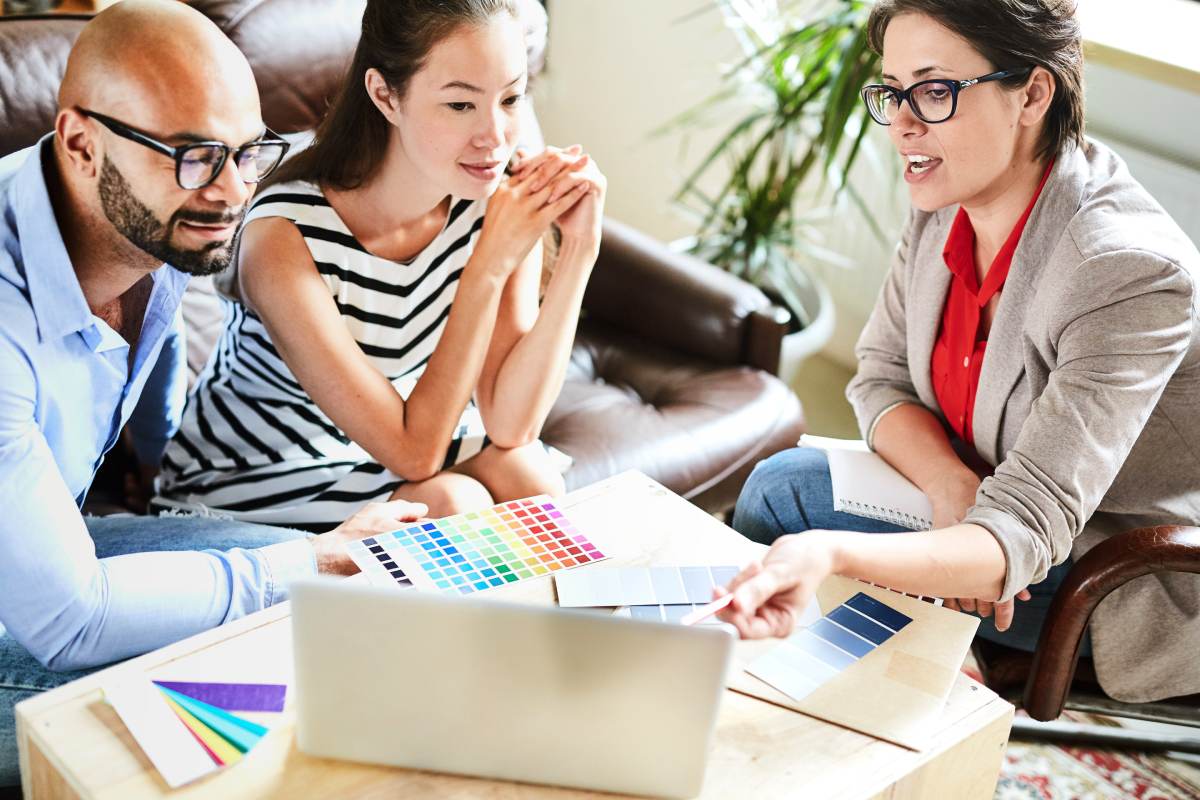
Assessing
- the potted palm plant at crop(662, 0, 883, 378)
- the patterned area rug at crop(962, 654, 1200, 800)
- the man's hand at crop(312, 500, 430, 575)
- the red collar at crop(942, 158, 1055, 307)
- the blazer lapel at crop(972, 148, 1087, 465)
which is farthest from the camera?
the potted palm plant at crop(662, 0, 883, 378)

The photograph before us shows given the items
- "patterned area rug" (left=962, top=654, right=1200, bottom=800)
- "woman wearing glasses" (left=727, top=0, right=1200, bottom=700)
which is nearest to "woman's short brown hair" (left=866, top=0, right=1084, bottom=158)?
"woman wearing glasses" (left=727, top=0, right=1200, bottom=700)

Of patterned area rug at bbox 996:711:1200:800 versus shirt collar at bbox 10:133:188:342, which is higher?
shirt collar at bbox 10:133:188:342

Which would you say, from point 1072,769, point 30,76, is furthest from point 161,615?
point 1072,769

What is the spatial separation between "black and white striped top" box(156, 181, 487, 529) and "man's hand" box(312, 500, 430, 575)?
330 mm

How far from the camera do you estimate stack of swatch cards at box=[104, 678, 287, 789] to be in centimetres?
104

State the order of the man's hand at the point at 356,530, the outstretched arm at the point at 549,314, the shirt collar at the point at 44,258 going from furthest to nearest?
the outstretched arm at the point at 549,314 → the man's hand at the point at 356,530 → the shirt collar at the point at 44,258

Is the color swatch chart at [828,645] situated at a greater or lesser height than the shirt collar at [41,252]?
lesser

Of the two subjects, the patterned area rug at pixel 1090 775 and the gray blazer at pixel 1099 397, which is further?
the patterned area rug at pixel 1090 775

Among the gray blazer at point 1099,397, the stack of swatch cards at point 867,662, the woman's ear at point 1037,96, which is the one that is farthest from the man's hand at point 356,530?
the woman's ear at point 1037,96

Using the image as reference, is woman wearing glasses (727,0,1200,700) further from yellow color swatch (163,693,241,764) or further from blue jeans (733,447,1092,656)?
yellow color swatch (163,693,241,764)

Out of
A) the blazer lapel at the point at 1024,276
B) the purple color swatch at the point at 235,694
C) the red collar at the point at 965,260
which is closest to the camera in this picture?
the purple color swatch at the point at 235,694

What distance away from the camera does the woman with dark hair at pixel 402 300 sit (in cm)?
158

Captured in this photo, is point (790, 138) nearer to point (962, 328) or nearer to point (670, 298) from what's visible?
point (670, 298)

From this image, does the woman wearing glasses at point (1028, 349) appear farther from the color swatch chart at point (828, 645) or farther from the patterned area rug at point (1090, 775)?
the patterned area rug at point (1090, 775)
